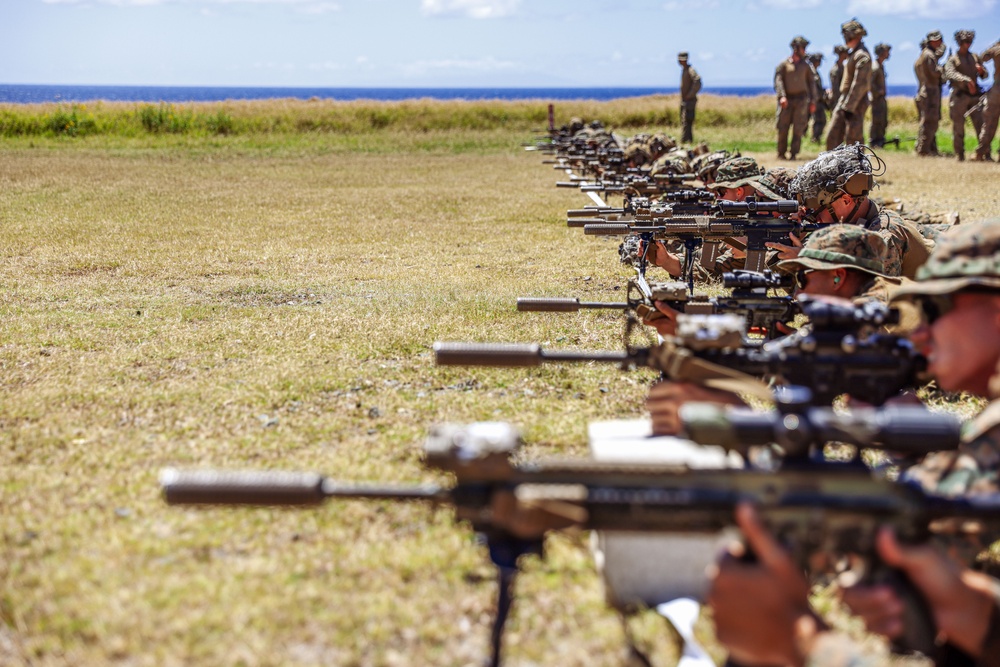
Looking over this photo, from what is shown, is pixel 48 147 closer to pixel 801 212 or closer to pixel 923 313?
pixel 801 212

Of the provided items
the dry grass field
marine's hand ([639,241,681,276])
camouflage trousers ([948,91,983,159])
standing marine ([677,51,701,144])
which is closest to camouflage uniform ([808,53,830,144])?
standing marine ([677,51,701,144])

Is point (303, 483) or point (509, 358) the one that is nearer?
point (303, 483)

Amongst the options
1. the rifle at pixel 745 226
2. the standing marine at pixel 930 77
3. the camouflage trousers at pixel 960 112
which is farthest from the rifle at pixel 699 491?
the standing marine at pixel 930 77

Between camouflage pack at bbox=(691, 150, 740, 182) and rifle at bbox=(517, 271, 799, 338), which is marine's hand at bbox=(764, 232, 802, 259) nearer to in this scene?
rifle at bbox=(517, 271, 799, 338)

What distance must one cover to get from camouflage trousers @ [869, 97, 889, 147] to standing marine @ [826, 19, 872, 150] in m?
4.47

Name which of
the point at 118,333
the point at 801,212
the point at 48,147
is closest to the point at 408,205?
the point at 118,333

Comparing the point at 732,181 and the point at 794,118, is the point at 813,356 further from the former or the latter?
the point at 794,118

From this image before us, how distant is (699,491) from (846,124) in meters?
22.9

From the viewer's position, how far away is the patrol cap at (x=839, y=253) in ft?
15.5

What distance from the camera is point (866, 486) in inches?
92.6

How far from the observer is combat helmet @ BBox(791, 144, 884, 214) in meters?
6.59

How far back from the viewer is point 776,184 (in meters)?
8.66

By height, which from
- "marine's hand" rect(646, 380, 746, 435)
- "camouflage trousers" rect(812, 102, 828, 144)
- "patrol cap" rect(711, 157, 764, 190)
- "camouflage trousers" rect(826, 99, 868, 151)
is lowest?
"marine's hand" rect(646, 380, 746, 435)

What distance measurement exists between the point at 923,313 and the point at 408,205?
48.7ft
